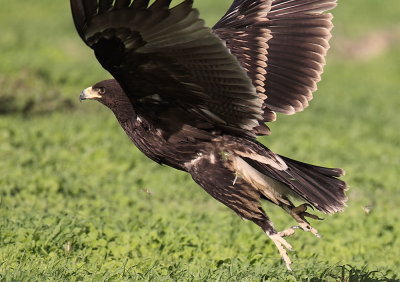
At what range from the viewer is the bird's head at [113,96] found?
6.06 m

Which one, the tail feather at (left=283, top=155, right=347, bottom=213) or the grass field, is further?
the grass field

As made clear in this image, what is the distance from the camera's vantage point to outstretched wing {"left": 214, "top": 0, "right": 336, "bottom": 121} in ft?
20.7

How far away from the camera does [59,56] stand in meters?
18.5

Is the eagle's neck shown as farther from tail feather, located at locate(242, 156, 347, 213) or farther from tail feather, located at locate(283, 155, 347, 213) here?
tail feather, located at locate(283, 155, 347, 213)

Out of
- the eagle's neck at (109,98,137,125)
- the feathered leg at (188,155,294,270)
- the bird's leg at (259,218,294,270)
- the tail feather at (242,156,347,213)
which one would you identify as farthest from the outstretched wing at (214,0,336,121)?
the eagle's neck at (109,98,137,125)

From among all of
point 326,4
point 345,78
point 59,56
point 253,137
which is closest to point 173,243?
point 253,137

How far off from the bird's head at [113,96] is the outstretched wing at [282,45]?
3.08 feet

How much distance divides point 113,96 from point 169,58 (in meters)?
0.91

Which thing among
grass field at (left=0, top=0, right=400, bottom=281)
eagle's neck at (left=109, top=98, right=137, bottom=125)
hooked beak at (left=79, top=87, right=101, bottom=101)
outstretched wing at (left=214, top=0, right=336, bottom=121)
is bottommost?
grass field at (left=0, top=0, right=400, bottom=281)

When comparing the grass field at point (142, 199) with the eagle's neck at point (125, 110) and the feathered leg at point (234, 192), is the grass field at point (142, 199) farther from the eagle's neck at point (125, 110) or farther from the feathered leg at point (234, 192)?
the eagle's neck at point (125, 110)

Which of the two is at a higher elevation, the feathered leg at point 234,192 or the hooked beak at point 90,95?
the hooked beak at point 90,95

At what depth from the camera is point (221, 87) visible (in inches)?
218

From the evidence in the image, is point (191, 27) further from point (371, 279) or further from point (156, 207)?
point (156, 207)

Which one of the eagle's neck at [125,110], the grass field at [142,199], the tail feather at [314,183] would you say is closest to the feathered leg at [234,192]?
the tail feather at [314,183]
